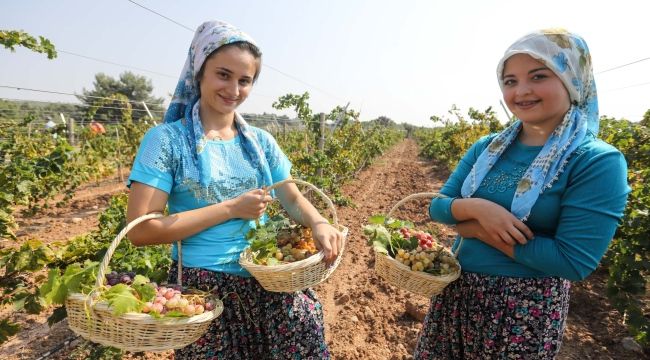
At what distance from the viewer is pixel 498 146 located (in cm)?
156

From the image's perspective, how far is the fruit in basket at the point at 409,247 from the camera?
160 centimetres

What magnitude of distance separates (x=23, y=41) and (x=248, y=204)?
1544 mm

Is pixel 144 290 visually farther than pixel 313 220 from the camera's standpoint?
No

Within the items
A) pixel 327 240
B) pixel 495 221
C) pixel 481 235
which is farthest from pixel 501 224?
pixel 327 240

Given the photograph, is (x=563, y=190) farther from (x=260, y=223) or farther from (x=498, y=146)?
(x=260, y=223)

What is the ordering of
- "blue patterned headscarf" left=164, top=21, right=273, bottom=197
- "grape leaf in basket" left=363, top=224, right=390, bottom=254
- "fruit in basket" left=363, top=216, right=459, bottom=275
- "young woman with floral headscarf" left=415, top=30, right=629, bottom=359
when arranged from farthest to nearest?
"grape leaf in basket" left=363, top=224, right=390, bottom=254 < "fruit in basket" left=363, top=216, right=459, bottom=275 < "blue patterned headscarf" left=164, top=21, right=273, bottom=197 < "young woman with floral headscarf" left=415, top=30, right=629, bottom=359

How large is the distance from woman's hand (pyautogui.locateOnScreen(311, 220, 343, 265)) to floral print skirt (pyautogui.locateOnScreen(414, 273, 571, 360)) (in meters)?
0.50

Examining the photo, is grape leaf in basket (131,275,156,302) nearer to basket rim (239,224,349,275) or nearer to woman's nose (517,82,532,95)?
basket rim (239,224,349,275)

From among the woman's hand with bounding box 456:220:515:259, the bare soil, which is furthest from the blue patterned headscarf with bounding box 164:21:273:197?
the bare soil

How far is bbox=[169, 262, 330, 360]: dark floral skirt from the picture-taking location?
1505mm

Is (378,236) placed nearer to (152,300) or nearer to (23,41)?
(152,300)

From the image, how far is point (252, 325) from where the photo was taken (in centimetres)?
157

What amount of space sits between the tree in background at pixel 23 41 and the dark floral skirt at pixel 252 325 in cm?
142

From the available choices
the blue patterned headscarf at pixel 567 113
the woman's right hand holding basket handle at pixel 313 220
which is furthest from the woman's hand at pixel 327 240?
the blue patterned headscarf at pixel 567 113
